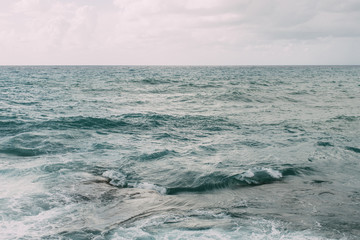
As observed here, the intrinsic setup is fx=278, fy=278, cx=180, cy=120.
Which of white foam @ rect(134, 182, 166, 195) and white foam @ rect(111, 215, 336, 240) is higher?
white foam @ rect(111, 215, 336, 240)

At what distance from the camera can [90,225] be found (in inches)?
260

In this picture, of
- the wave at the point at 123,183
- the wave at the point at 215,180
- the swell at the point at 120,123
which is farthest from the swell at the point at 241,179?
the swell at the point at 120,123

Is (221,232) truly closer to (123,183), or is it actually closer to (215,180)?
(215,180)

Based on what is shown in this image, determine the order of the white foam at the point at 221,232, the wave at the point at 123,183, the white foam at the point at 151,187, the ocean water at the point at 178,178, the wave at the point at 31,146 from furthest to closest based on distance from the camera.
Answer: the wave at the point at 31,146 → the wave at the point at 123,183 → the white foam at the point at 151,187 → the ocean water at the point at 178,178 → the white foam at the point at 221,232

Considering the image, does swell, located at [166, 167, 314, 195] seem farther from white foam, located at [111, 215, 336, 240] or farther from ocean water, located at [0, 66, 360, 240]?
white foam, located at [111, 215, 336, 240]

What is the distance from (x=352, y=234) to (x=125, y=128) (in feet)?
44.4

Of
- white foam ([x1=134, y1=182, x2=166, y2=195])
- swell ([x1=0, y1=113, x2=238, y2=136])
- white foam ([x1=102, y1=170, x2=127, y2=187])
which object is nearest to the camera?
white foam ([x1=134, y1=182, x2=166, y2=195])

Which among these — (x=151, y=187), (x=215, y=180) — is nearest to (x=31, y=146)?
(x=151, y=187)

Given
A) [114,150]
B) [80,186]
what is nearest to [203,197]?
[80,186]

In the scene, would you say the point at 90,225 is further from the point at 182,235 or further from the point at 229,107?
the point at 229,107

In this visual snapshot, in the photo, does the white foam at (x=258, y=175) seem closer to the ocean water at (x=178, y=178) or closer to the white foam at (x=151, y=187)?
the ocean water at (x=178, y=178)

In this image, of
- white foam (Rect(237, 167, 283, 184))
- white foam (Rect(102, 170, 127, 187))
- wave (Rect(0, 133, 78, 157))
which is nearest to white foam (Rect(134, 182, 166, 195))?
white foam (Rect(102, 170, 127, 187))

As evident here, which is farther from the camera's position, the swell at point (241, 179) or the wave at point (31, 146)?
the wave at point (31, 146)

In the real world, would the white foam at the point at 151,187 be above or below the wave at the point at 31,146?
below
